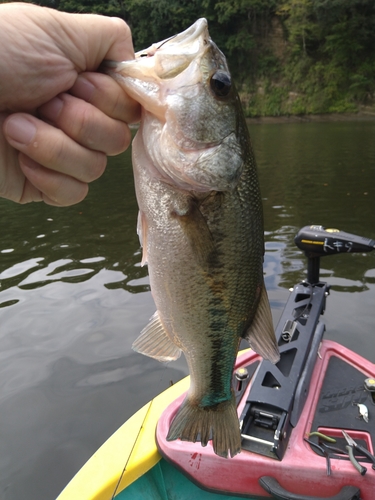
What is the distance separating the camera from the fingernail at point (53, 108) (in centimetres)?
151

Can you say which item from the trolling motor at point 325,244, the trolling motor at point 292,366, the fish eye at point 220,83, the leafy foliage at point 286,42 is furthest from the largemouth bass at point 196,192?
the leafy foliage at point 286,42

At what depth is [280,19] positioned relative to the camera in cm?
4091

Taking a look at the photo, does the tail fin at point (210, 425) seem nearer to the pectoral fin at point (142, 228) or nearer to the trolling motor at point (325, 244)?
the pectoral fin at point (142, 228)

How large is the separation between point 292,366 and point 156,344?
157 centimetres

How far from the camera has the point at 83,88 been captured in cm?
153

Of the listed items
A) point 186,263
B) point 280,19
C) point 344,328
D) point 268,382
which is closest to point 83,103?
point 186,263

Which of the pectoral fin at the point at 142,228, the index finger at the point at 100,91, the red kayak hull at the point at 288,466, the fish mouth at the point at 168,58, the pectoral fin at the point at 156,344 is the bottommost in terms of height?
the red kayak hull at the point at 288,466

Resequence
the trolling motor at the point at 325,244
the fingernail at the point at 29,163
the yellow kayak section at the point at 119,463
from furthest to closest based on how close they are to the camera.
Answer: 1. the trolling motor at the point at 325,244
2. the yellow kayak section at the point at 119,463
3. the fingernail at the point at 29,163

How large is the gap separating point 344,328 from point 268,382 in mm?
2796

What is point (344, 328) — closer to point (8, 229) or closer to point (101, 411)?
point (101, 411)

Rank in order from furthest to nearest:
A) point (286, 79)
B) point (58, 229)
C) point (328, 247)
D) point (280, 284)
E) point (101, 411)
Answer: point (286, 79), point (58, 229), point (280, 284), point (101, 411), point (328, 247)

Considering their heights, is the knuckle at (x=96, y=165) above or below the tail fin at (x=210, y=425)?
above

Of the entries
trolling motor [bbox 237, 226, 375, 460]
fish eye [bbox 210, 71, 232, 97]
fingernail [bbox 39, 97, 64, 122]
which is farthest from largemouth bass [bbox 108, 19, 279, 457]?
trolling motor [bbox 237, 226, 375, 460]

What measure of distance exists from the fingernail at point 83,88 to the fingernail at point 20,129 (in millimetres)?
223
